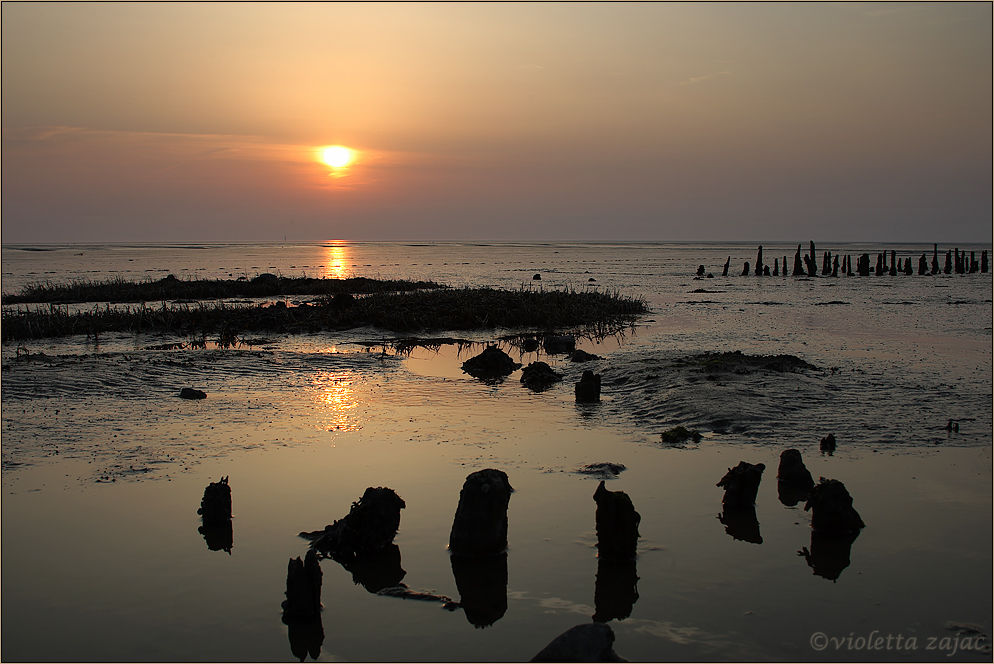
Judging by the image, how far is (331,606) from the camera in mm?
5492

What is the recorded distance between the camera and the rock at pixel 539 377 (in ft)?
45.4

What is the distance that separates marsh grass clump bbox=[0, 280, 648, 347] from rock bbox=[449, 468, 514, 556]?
581 inches

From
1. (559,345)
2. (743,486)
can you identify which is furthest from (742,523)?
(559,345)

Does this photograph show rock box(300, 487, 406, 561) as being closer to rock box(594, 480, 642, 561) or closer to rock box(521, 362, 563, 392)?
rock box(594, 480, 642, 561)

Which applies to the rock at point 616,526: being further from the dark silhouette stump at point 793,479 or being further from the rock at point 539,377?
the rock at point 539,377

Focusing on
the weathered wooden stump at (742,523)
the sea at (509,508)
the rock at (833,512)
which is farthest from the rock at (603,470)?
the rock at (833,512)

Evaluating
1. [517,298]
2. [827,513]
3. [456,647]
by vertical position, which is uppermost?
[517,298]

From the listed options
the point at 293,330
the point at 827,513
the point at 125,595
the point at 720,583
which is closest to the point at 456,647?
the point at 720,583

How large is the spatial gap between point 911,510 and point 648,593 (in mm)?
3341

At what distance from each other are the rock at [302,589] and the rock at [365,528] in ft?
3.31

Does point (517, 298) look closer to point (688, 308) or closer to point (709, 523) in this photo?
point (688, 308)

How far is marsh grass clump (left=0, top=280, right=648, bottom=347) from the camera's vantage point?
21312 millimetres

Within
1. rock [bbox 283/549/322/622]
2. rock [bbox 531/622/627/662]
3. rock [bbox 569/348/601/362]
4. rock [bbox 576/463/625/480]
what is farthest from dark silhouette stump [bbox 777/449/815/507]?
rock [bbox 569/348/601/362]

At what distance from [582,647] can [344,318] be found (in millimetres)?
19213
